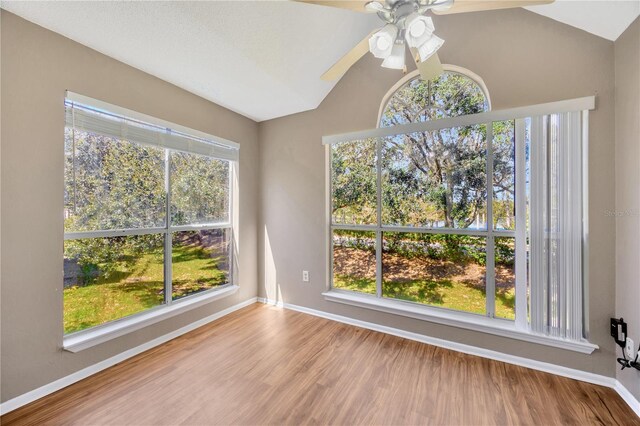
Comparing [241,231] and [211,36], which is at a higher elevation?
[211,36]

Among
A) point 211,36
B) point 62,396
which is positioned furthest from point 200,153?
point 62,396

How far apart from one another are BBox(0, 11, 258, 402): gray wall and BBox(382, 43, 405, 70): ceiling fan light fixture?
2.10m

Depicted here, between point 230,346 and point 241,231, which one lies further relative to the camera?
point 241,231

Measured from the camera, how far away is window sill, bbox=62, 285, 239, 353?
1907mm

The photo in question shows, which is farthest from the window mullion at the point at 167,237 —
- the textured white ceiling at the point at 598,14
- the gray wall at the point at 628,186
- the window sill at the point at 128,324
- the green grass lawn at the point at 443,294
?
the gray wall at the point at 628,186

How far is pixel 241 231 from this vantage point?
3.29 m

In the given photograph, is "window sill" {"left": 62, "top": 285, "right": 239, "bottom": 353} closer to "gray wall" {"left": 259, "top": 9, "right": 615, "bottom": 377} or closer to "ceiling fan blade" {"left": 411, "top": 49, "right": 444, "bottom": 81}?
"gray wall" {"left": 259, "top": 9, "right": 615, "bottom": 377}

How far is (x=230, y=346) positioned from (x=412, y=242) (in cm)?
200

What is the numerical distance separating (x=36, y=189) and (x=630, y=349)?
158 inches

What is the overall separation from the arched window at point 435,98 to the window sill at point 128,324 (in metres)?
2.66

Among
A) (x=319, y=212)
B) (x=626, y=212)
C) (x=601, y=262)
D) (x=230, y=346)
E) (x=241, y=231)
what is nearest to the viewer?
(x=626, y=212)

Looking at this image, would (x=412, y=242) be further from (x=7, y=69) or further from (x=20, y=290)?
(x=7, y=69)

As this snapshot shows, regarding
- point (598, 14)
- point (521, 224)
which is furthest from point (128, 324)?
point (598, 14)

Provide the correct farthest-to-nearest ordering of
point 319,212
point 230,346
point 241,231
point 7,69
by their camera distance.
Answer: point 241,231
point 319,212
point 230,346
point 7,69
